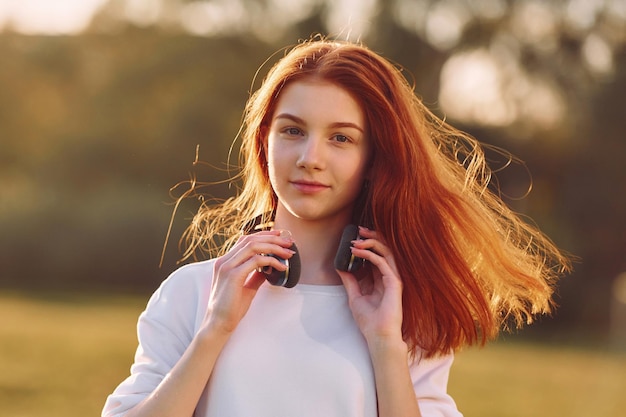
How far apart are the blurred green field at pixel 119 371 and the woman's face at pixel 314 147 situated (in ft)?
32.5

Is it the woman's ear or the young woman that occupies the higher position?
the woman's ear

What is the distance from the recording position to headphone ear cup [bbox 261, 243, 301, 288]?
353cm

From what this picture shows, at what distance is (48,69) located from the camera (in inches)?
1288

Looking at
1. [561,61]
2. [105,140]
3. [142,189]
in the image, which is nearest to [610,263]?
[561,61]

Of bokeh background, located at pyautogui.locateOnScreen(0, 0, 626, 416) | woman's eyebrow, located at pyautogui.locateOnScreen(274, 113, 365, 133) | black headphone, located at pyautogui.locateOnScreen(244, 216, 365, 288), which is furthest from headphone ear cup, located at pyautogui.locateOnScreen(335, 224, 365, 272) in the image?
bokeh background, located at pyautogui.locateOnScreen(0, 0, 626, 416)

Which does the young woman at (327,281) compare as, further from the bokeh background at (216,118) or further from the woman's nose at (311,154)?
the bokeh background at (216,118)

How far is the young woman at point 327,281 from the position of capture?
11.5ft

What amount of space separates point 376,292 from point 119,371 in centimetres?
1323

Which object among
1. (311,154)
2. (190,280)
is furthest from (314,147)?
(190,280)

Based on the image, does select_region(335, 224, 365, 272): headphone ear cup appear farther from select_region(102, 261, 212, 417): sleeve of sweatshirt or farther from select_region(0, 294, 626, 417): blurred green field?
select_region(0, 294, 626, 417): blurred green field

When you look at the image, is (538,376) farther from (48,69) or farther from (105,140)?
(48,69)

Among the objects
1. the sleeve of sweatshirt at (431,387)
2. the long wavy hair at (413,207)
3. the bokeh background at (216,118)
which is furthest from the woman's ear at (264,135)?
the bokeh background at (216,118)

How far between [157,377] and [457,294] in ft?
3.41

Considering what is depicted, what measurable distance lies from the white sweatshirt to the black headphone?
0.43 feet
